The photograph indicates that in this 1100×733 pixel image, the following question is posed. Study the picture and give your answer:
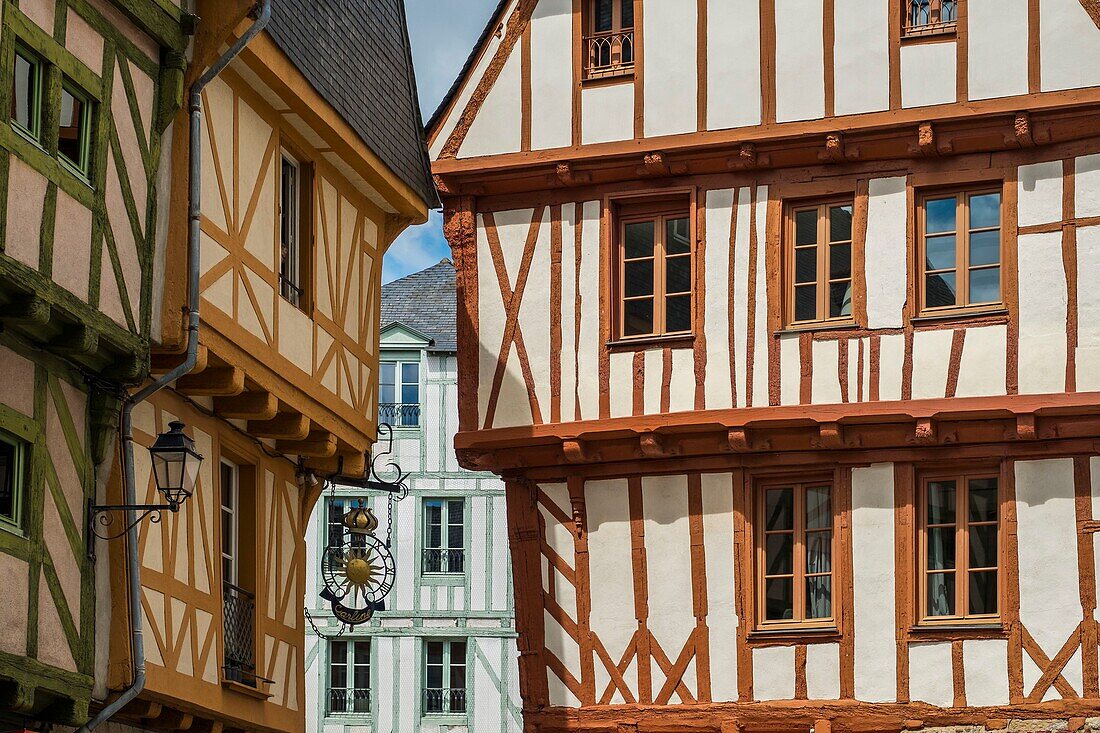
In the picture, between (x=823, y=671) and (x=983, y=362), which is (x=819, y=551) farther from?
(x=983, y=362)

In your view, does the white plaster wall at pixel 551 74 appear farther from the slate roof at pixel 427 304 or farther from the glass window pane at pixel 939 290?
the slate roof at pixel 427 304

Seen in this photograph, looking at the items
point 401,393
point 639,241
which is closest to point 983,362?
point 639,241

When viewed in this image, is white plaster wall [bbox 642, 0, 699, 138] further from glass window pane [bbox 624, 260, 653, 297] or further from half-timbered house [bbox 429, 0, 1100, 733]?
glass window pane [bbox 624, 260, 653, 297]

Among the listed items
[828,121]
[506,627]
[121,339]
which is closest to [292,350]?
[121,339]

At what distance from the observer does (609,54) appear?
1927 cm

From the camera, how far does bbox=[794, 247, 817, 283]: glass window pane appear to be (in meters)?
18.3

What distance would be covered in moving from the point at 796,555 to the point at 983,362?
7.49 feet

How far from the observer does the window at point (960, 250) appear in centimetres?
1772

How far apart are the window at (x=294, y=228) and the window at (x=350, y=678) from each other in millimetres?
18946

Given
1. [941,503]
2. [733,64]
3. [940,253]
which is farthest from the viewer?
[733,64]

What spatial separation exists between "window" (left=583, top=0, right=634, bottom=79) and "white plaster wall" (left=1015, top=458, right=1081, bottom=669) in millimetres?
5072

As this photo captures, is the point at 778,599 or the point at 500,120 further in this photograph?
the point at 500,120

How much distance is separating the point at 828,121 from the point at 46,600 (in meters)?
8.96

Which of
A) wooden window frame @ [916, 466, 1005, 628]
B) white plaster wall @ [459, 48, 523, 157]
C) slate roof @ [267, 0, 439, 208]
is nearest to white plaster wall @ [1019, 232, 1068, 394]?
wooden window frame @ [916, 466, 1005, 628]
